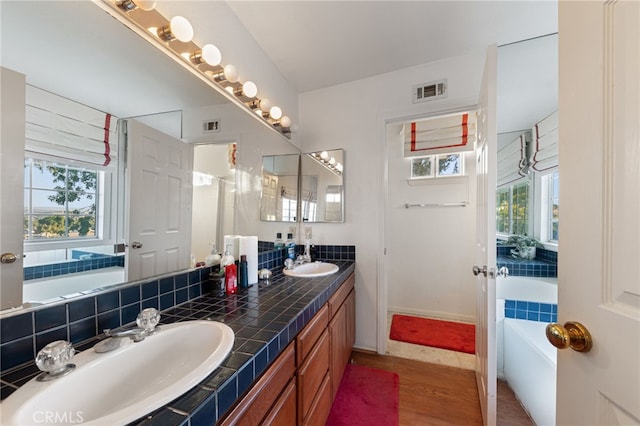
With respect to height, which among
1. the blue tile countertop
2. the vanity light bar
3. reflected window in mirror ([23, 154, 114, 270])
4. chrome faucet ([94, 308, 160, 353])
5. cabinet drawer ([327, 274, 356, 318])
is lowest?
cabinet drawer ([327, 274, 356, 318])

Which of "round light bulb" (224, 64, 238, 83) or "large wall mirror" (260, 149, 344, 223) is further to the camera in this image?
"large wall mirror" (260, 149, 344, 223)

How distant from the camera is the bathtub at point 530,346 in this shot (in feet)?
4.40

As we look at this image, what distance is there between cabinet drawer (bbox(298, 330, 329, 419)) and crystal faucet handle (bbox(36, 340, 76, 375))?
2.47 feet

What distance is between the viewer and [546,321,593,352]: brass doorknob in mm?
527

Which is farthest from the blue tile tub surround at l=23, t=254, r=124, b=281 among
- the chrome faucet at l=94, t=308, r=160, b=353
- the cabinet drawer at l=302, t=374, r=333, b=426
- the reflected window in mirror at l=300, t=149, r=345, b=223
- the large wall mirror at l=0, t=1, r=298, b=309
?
the reflected window in mirror at l=300, t=149, r=345, b=223

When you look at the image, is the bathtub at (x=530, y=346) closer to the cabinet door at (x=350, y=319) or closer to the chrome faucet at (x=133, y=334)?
the cabinet door at (x=350, y=319)

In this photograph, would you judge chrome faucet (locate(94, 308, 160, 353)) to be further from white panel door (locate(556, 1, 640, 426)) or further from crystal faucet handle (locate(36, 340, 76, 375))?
white panel door (locate(556, 1, 640, 426))

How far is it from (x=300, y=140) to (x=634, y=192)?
7.36 feet

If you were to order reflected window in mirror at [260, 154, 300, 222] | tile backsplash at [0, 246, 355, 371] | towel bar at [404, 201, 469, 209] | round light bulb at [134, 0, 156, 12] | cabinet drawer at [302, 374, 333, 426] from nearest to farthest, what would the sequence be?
tile backsplash at [0, 246, 355, 371] → round light bulb at [134, 0, 156, 12] → cabinet drawer at [302, 374, 333, 426] → reflected window in mirror at [260, 154, 300, 222] → towel bar at [404, 201, 469, 209]

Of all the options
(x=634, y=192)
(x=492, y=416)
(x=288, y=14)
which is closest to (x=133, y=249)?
(x=634, y=192)

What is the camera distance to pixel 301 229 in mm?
2400

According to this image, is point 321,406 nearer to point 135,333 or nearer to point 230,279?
point 230,279

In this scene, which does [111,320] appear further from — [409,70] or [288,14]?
[409,70]

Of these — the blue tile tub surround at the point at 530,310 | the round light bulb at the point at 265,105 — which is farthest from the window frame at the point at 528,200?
the round light bulb at the point at 265,105
